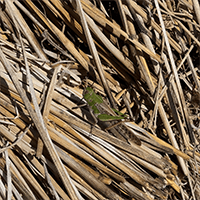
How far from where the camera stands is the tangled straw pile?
2.19ft

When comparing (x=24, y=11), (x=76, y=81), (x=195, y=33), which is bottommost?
(x=195, y=33)

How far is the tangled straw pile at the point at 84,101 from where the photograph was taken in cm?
67

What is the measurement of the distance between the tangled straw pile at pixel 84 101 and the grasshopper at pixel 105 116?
0.01 m

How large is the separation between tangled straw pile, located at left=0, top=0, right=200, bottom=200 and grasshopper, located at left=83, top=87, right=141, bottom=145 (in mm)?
14

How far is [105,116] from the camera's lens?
64 cm

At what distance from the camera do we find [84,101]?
695 millimetres

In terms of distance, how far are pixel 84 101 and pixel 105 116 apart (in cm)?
9

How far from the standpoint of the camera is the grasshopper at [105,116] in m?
0.65

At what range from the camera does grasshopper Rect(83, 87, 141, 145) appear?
2.15 feet

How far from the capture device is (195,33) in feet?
2.49

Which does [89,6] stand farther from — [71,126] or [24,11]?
Result: [71,126]

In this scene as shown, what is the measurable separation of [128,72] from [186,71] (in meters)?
0.21

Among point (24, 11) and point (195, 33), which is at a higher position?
point (24, 11)

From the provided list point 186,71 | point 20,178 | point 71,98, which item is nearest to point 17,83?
point 71,98
